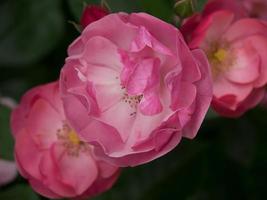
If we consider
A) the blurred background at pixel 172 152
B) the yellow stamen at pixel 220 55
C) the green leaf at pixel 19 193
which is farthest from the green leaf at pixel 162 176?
the yellow stamen at pixel 220 55

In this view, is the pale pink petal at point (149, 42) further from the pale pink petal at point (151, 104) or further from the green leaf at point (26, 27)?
the green leaf at point (26, 27)

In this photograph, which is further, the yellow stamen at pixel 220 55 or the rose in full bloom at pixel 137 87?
the yellow stamen at pixel 220 55

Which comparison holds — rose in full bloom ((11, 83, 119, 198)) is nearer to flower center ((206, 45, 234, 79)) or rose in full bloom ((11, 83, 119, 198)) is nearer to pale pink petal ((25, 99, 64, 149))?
pale pink petal ((25, 99, 64, 149))

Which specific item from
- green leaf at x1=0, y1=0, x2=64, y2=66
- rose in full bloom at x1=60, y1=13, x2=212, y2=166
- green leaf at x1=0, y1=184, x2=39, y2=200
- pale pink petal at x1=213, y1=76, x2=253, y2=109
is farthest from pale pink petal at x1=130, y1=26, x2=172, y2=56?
green leaf at x1=0, y1=0, x2=64, y2=66

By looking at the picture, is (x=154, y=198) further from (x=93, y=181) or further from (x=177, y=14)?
(x=177, y=14)

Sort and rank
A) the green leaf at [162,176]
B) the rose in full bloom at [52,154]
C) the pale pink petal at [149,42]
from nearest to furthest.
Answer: the pale pink petal at [149,42] < the rose in full bloom at [52,154] < the green leaf at [162,176]

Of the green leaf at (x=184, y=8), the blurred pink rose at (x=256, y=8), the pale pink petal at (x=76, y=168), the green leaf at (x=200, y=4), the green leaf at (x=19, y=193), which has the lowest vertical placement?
the green leaf at (x=19, y=193)
